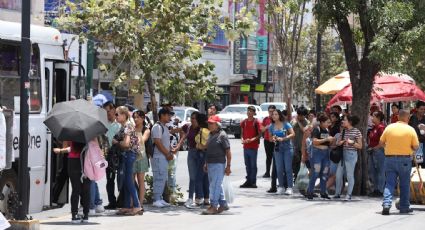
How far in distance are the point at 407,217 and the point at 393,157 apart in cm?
102

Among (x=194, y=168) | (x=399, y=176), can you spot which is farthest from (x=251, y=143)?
(x=399, y=176)

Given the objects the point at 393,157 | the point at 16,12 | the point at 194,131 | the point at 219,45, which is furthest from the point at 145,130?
the point at 219,45

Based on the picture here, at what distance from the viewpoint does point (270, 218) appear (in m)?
14.5

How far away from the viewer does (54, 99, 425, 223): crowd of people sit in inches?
569

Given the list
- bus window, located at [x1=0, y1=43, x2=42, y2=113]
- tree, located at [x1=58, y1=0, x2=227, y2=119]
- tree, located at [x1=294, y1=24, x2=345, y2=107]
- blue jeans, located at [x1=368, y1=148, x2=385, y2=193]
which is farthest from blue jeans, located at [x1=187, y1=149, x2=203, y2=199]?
tree, located at [x1=294, y1=24, x2=345, y2=107]

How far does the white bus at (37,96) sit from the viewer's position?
42.8ft

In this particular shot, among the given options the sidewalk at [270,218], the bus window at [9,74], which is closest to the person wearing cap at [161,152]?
the sidewalk at [270,218]

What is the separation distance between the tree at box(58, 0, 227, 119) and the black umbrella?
8.21ft

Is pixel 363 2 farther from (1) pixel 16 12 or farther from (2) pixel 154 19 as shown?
(1) pixel 16 12

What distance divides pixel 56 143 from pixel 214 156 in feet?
8.23

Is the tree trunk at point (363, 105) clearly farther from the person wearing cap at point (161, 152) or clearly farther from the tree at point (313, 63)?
the tree at point (313, 63)

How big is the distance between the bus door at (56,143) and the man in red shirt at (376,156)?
6.45 meters

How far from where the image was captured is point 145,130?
15.3 m

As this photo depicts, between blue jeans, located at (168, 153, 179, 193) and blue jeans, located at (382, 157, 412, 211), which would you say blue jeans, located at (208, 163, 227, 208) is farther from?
blue jeans, located at (382, 157, 412, 211)
